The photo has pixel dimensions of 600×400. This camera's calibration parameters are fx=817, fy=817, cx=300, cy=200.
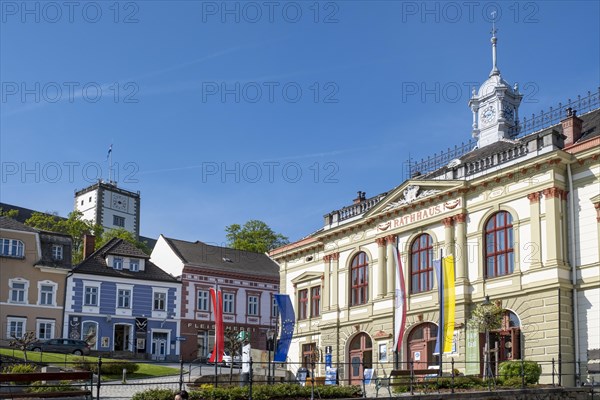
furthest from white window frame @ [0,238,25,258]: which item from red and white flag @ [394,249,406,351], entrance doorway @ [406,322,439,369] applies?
red and white flag @ [394,249,406,351]

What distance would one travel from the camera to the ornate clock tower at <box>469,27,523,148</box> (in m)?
43.6

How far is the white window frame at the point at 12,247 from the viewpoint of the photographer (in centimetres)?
4959

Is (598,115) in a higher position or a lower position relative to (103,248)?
higher

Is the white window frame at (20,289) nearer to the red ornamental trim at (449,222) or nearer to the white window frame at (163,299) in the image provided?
the white window frame at (163,299)

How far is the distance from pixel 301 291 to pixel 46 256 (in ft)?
57.3

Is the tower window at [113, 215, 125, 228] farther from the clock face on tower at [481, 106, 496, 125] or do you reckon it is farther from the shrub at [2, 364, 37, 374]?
the shrub at [2, 364, 37, 374]

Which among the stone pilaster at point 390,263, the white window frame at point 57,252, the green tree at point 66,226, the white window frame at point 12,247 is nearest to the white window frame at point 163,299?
the white window frame at point 57,252

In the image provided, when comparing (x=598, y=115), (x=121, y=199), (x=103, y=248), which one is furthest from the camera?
(x=121, y=199)

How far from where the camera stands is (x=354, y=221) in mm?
39531

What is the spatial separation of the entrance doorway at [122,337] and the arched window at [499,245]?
93.6 ft

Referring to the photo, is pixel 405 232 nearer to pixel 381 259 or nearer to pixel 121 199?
pixel 381 259

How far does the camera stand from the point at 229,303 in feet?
192

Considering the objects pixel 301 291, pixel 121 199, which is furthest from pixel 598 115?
pixel 121 199

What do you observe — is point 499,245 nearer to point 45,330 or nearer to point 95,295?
point 95,295
